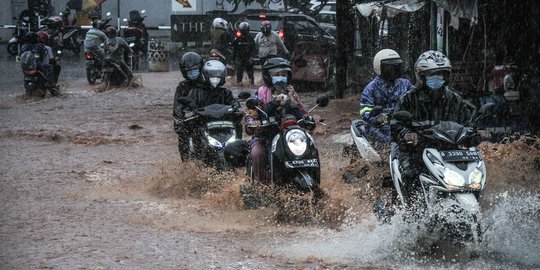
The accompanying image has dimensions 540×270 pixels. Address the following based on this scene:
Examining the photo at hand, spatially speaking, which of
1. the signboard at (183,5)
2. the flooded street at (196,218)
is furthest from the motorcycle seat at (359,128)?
the signboard at (183,5)

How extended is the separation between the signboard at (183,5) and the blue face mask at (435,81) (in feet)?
90.3

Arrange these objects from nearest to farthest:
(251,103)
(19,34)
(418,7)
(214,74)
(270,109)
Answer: (251,103) < (270,109) < (214,74) < (418,7) < (19,34)

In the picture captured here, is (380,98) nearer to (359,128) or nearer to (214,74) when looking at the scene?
(359,128)

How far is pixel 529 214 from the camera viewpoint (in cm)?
823

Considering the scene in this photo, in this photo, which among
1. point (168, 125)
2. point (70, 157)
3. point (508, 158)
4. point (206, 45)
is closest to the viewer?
point (508, 158)

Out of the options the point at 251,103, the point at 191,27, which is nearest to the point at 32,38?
the point at 191,27

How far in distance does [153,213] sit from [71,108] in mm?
11448

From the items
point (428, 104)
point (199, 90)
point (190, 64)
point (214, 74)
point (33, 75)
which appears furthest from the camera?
point (33, 75)

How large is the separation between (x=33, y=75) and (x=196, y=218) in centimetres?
1389

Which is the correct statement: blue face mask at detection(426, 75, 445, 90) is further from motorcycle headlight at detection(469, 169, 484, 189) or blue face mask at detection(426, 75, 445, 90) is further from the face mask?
the face mask

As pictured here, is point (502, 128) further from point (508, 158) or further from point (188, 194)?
point (188, 194)

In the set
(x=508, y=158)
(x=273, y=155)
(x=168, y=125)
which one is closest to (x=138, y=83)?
(x=168, y=125)

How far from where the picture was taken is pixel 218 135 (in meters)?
9.72

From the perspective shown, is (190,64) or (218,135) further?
(190,64)
